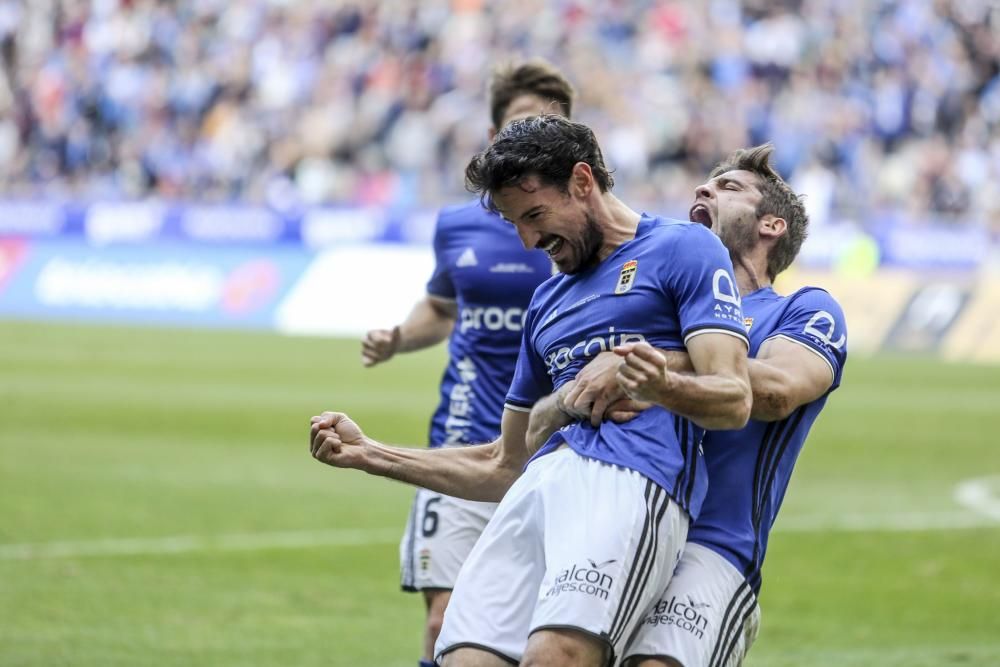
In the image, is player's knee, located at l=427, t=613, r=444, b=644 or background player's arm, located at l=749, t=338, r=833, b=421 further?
player's knee, located at l=427, t=613, r=444, b=644

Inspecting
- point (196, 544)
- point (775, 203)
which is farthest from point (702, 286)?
point (196, 544)

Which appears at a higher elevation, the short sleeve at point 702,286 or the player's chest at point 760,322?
the short sleeve at point 702,286

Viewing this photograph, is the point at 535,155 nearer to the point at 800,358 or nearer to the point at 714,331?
the point at 714,331

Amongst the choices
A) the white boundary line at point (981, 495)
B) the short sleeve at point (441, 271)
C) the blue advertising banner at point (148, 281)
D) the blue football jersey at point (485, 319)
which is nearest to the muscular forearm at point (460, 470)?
the blue football jersey at point (485, 319)

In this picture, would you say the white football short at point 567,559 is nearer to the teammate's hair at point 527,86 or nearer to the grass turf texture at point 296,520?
the teammate's hair at point 527,86

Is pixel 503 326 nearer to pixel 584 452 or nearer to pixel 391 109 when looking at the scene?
pixel 584 452

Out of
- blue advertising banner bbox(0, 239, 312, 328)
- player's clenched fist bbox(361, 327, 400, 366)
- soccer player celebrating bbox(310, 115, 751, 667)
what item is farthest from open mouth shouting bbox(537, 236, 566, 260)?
blue advertising banner bbox(0, 239, 312, 328)

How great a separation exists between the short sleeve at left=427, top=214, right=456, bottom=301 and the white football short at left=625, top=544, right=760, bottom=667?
264 centimetres

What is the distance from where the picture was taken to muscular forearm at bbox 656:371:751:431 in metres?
3.99

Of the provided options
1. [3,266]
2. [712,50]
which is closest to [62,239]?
[3,266]

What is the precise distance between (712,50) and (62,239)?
1249 centimetres

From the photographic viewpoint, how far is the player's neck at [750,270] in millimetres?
4961

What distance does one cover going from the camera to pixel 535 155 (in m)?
4.38

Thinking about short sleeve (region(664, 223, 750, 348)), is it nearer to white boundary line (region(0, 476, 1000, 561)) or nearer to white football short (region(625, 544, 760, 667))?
white football short (region(625, 544, 760, 667))
